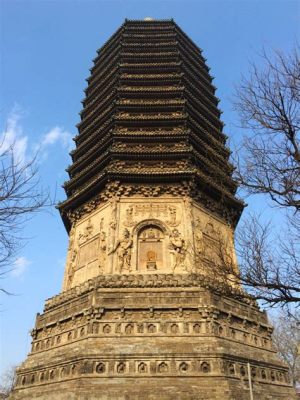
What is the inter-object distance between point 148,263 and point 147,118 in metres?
7.93

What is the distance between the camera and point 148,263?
14.8 meters

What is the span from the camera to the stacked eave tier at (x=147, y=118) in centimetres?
1720

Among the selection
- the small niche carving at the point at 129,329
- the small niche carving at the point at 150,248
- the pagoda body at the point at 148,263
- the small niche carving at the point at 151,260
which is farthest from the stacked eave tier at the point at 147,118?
the small niche carving at the point at 129,329

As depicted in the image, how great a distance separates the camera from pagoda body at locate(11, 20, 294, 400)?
11.4 metres

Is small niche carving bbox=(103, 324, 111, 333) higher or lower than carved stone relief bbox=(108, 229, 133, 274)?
lower

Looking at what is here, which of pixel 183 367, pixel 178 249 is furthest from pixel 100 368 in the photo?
pixel 178 249

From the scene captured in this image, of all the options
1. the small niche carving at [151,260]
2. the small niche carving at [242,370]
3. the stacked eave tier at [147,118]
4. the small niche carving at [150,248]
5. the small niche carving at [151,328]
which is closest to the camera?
the small niche carving at [242,370]

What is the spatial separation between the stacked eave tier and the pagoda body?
69mm

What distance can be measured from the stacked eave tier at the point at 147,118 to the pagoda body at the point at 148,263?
2.7 inches

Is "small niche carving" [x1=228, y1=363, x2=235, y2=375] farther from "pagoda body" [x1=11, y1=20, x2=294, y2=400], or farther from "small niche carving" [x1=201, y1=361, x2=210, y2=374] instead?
"small niche carving" [x1=201, y1=361, x2=210, y2=374]

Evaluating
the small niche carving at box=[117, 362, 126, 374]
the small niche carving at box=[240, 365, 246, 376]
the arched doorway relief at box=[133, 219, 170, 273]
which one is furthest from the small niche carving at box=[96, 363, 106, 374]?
the small niche carving at box=[240, 365, 246, 376]

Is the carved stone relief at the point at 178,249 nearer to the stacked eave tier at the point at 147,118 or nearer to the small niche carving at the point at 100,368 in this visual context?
the stacked eave tier at the point at 147,118

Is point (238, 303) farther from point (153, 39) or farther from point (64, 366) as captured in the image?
point (153, 39)

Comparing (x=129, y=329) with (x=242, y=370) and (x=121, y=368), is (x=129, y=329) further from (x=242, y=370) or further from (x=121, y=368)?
(x=242, y=370)
